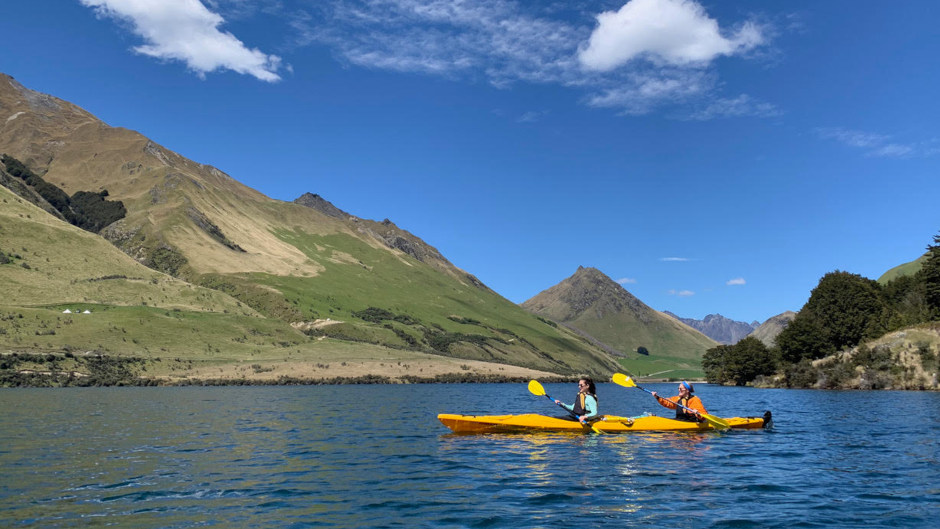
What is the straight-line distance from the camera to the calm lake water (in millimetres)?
17344

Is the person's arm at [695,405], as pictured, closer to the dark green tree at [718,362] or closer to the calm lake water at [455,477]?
the calm lake water at [455,477]

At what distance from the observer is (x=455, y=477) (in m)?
23.5

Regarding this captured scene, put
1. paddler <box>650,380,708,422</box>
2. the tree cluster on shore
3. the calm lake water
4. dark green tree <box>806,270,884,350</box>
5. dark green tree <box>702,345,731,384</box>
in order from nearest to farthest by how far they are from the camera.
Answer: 1. the calm lake water
2. paddler <box>650,380,708,422</box>
3. the tree cluster on shore
4. dark green tree <box>806,270,884,350</box>
5. dark green tree <box>702,345,731,384</box>

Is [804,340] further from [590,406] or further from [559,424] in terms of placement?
[559,424]

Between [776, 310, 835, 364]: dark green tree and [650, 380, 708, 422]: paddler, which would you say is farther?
[776, 310, 835, 364]: dark green tree

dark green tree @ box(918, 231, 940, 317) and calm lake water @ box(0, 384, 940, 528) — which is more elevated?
dark green tree @ box(918, 231, 940, 317)

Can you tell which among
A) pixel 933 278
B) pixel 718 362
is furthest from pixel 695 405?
pixel 718 362

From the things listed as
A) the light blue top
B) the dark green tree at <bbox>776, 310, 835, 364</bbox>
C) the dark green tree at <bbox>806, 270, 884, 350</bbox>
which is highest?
the dark green tree at <bbox>806, 270, 884, 350</bbox>

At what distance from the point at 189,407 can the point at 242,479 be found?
41.1 metres

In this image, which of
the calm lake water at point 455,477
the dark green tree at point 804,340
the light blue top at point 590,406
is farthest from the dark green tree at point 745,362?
the light blue top at point 590,406

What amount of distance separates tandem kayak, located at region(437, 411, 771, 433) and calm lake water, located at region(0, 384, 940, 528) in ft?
1.80

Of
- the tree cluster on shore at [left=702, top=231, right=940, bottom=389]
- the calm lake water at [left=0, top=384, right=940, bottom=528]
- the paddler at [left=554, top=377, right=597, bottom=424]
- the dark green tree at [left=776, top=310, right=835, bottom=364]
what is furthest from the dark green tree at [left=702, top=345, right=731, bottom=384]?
the paddler at [left=554, top=377, right=597, bottom=424]

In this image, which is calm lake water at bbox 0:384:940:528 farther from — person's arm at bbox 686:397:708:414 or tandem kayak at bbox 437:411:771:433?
person's arm at bbox 686:397:708:414

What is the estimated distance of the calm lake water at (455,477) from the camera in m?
17.3
